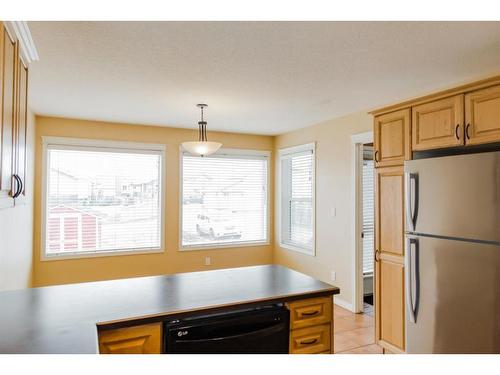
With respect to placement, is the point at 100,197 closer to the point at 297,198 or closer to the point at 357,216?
the point at 297,198

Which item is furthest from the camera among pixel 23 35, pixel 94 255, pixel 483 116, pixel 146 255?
pixel 146 255

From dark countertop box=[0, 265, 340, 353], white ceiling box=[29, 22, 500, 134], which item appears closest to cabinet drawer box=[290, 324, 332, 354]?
dark countertop box=[0, 265, 340, 353]

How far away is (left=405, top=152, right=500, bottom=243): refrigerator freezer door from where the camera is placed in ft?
6.48

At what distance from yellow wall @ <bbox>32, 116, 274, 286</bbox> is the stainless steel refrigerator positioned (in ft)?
10.5

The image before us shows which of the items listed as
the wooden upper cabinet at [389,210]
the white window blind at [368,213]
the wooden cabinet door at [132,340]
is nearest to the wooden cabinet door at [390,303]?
the wooden upper cabinet at [389,210]

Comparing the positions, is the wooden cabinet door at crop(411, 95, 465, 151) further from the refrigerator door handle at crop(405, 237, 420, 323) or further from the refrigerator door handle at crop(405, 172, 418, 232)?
the refrigerator door handle at crop(405, 237, 420, 323)

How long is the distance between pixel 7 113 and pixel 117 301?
Result: 41.0 inches

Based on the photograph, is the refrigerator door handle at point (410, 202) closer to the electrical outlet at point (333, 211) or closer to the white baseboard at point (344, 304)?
the electrical outlet at point (333, 211)

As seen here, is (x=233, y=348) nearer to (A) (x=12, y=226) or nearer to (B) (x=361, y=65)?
(B) (x=361, y=65)

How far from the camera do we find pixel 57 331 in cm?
142

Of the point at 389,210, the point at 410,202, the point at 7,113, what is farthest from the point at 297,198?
the point at 7,113

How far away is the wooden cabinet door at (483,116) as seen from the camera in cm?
207

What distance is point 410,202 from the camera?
2.46 metres
